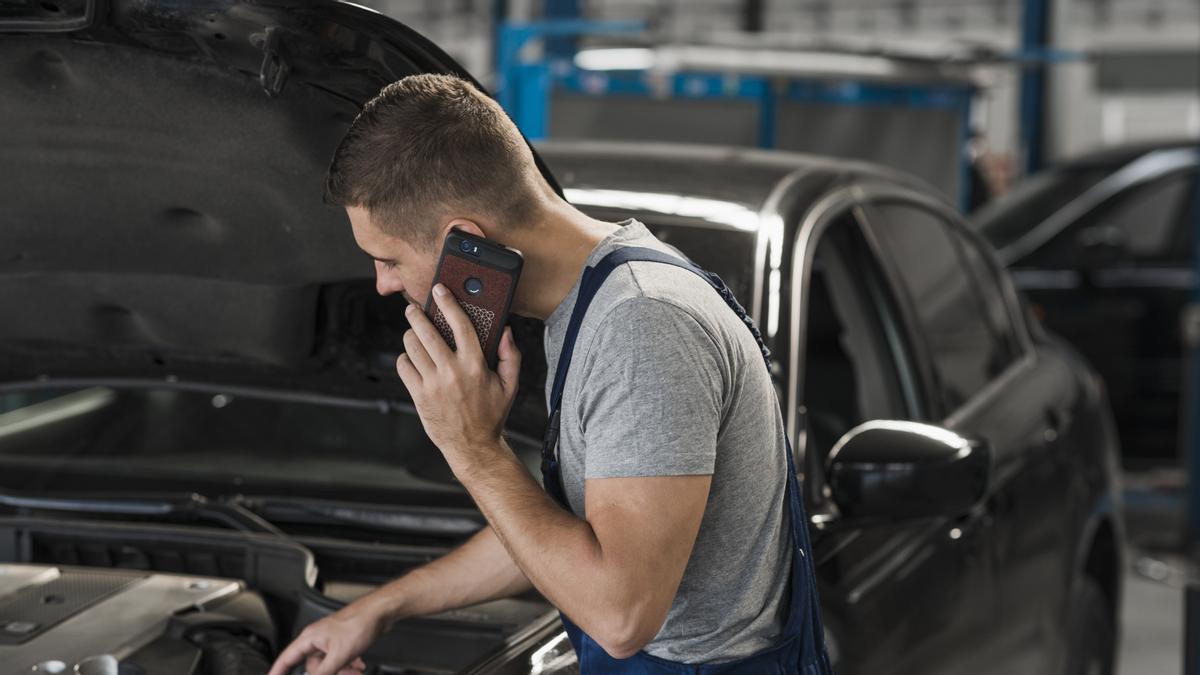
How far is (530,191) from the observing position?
5.14ft

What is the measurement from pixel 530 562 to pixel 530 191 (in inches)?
14.8

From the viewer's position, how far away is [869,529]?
2.36 meters

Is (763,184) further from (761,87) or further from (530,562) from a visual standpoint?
(761,87)

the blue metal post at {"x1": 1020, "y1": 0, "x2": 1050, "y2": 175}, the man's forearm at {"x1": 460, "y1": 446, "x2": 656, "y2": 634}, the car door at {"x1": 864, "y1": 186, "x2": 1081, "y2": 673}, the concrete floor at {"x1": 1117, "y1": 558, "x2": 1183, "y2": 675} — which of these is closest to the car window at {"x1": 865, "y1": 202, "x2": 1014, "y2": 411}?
the car door at {"x1": 864, "y1": 186, "x2": 1081, "y2": 673}

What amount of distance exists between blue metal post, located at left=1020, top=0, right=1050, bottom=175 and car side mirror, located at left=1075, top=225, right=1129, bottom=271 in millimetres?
5384

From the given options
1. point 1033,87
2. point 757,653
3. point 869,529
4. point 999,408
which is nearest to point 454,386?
point 757,653

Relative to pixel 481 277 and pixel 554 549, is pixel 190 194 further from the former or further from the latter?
pixel 554 549

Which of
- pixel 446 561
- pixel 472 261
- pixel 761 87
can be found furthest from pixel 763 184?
pixel 761 87

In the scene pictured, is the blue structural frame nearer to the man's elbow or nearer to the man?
the man

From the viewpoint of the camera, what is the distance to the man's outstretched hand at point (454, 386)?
156 centimetres

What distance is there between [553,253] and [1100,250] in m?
5.19

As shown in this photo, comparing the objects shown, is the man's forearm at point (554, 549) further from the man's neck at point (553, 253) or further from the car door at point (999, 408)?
the car door at point (999, 408)

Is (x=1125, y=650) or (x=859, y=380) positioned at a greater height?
(x=859, y=380)

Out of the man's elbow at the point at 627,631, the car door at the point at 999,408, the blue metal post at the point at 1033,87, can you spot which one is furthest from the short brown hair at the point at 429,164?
the blue metal post at the point at 1033,87
